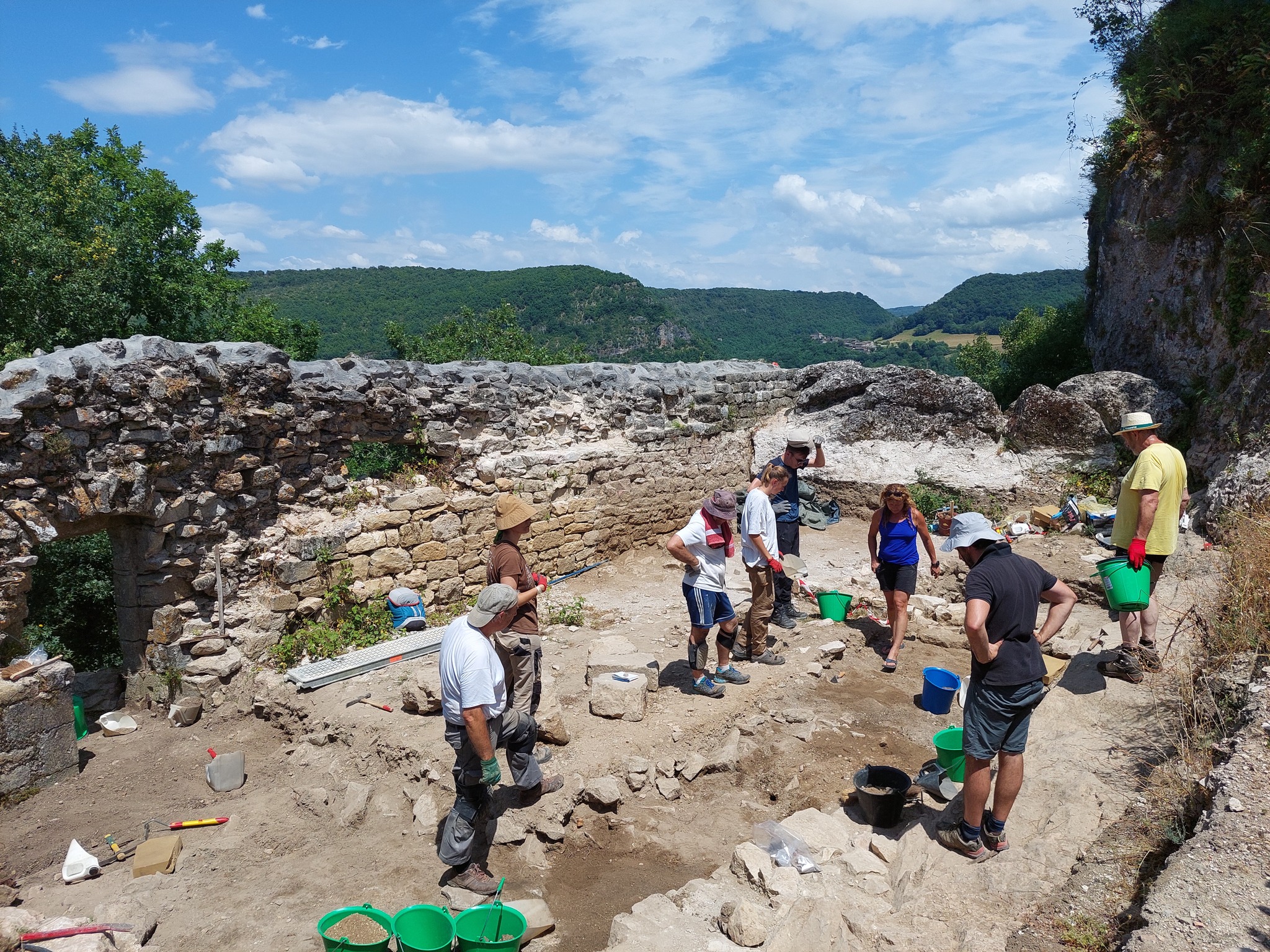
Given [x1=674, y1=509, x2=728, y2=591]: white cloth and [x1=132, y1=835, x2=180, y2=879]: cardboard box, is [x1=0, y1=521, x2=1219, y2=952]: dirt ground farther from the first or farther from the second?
[x1=674, y1=509, x2=728, y2=591]: white cloth

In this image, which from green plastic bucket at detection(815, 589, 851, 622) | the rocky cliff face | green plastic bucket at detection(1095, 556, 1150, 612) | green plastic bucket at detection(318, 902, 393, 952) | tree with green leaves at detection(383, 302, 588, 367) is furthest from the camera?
tree with green leaves at detection(383, 302, 588, 367)

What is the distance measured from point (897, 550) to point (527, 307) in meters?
50.2

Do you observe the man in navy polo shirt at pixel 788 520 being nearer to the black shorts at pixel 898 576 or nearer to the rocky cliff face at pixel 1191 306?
the black shorts at pixel 898 576

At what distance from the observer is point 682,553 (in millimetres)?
5750

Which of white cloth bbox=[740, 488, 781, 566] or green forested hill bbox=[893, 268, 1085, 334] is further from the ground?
green forested hill bbox=[893, 268, 1085, 334]

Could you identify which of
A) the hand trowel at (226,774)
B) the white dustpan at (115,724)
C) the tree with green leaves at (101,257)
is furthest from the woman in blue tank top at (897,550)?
the tree with green leaves at (101,257)

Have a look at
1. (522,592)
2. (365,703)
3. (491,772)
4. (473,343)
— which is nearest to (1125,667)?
(522,592)

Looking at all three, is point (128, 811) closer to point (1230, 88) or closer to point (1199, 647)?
point (1199, 647)

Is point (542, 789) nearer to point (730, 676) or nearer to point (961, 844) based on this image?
point (730, 676)

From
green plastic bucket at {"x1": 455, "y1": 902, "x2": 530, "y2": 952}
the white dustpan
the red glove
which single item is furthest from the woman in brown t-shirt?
A: the red glove

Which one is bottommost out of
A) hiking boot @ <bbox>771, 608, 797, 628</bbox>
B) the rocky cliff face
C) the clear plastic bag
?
the clear plastic bag

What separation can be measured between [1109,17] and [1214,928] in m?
15.5

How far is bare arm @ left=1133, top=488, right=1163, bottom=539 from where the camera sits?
505 centimetres

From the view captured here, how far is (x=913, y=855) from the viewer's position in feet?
13.0
